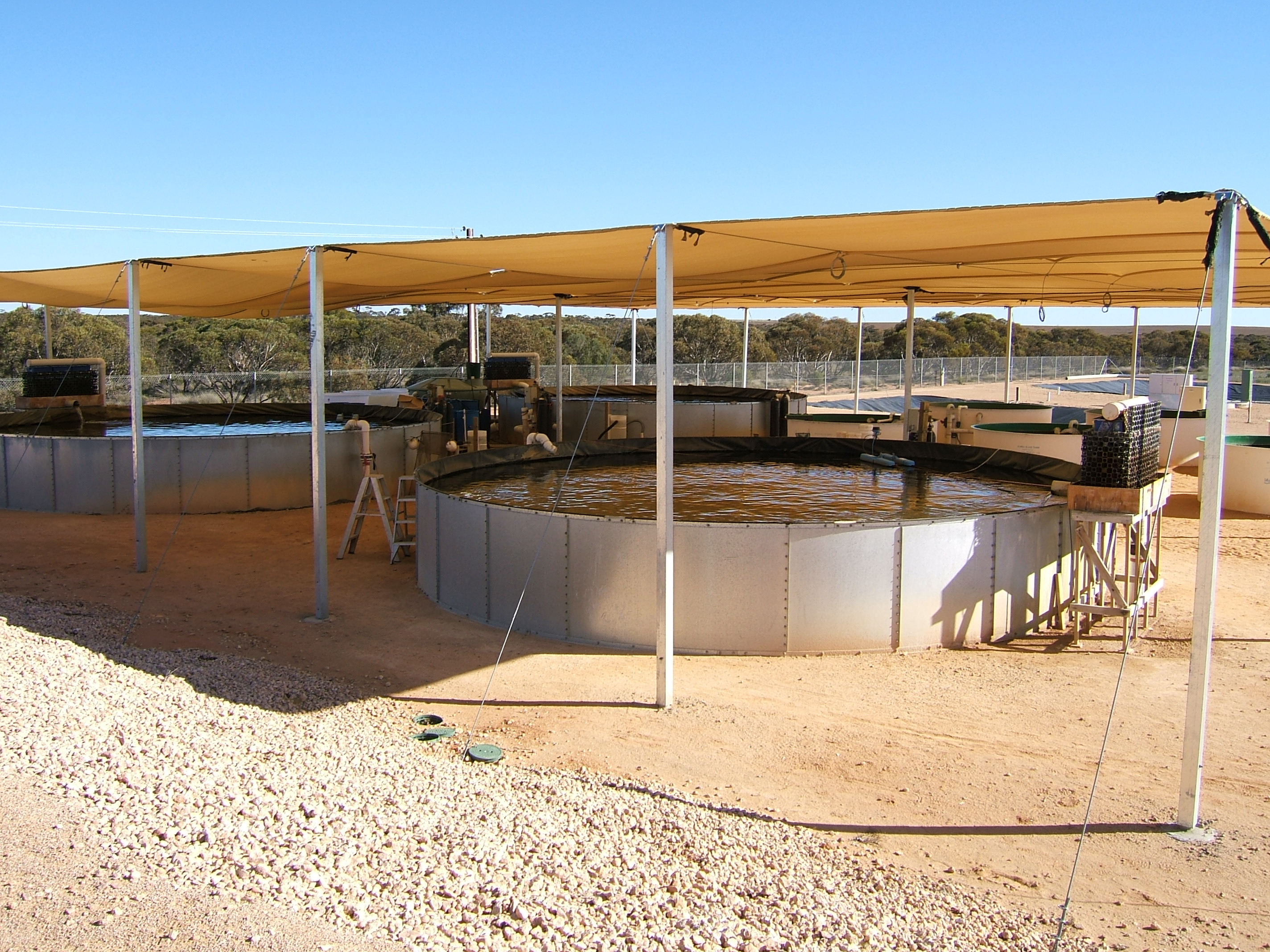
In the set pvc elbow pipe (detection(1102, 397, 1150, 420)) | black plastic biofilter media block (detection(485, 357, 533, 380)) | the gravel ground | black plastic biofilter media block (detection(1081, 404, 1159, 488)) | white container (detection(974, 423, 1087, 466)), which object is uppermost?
black plastic biofilter media block (detection(485, 357, 533, 380))

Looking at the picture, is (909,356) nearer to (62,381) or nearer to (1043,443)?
(1043,443)

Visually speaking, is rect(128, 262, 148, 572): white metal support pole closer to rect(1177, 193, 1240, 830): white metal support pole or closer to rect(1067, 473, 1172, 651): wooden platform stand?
rect(1067, 473, 1172, 651): wooden platform stand

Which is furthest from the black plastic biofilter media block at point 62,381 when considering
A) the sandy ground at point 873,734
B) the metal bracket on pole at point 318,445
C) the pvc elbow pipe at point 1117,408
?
the pvc elbow pipe at point 1117,408

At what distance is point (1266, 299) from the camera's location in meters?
15.1

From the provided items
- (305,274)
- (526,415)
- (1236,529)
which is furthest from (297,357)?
(1236,529)

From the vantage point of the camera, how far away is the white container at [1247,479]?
14070 millimetres

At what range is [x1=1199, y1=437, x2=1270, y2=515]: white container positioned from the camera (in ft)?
46.2

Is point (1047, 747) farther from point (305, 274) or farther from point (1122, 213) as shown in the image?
point (305, 274)

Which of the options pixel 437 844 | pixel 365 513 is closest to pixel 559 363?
pixel 365 513

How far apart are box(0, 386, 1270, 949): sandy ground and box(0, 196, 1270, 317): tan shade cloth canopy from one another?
292cm

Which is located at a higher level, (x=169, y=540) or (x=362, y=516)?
(x=362, y=516)

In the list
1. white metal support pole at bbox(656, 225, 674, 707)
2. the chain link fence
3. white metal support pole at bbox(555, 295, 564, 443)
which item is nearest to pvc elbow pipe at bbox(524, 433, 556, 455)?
white metal support pole at bbox(555, 295, 564, 443)

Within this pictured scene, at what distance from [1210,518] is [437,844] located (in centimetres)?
379

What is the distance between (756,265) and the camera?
8648mm
